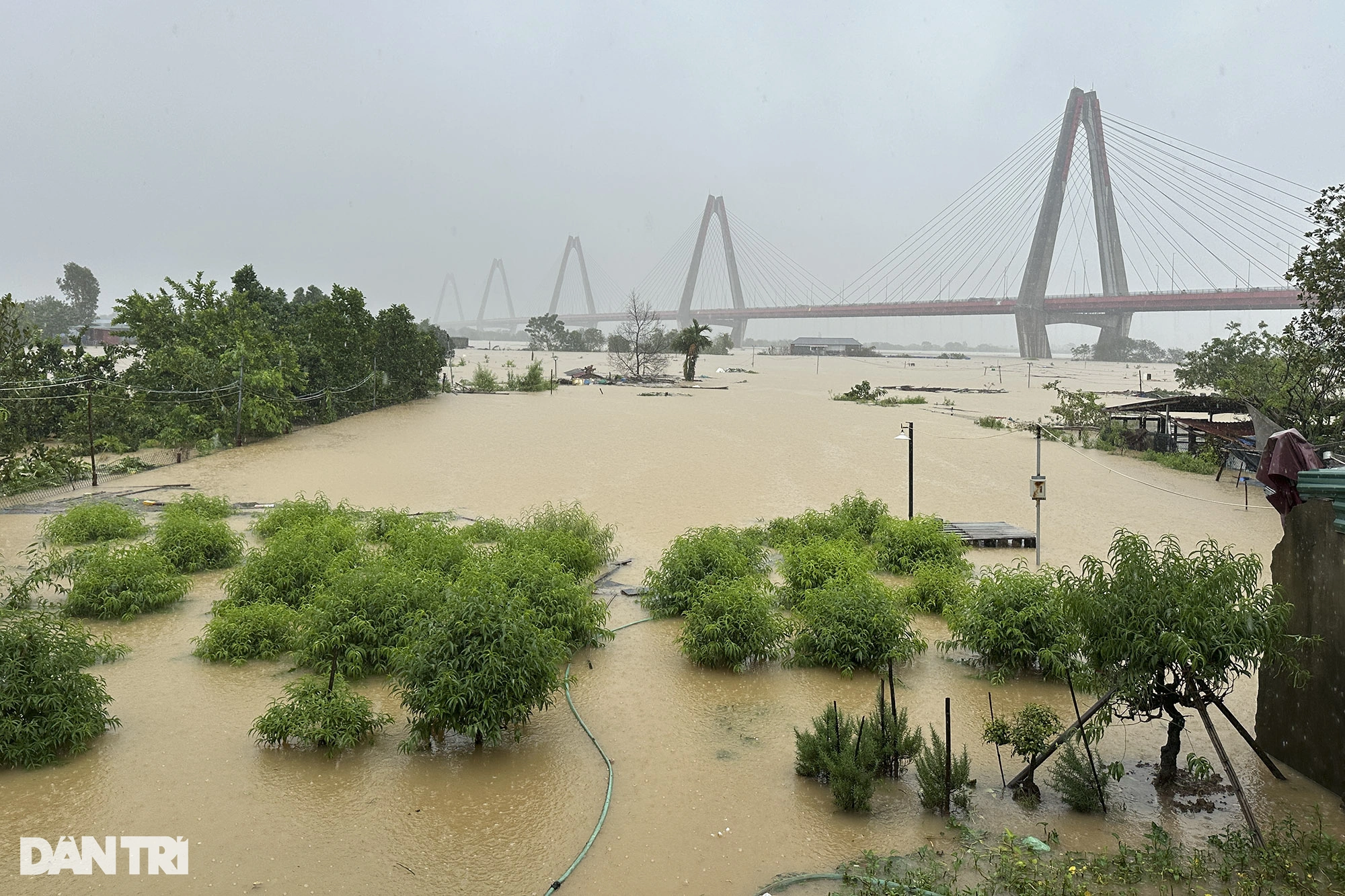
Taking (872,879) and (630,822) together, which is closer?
(872,879)

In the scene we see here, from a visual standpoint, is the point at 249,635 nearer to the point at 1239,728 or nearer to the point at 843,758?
the point at 843,758

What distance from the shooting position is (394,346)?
3459 centimetres

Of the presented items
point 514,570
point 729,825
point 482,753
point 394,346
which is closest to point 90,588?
point 514,570

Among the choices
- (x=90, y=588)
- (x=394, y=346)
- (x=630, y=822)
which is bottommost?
(x=630, y=822)

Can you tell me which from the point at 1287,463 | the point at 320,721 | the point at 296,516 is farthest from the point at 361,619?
the point at 1287,463

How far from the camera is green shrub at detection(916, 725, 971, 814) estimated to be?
5.55m

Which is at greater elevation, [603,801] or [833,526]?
[833,526]

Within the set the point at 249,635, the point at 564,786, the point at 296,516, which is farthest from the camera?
the point at 296,516

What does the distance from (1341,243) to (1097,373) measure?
60.0 meters

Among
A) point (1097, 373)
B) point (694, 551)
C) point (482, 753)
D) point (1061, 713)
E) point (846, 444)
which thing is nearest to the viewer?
point (482, 753)

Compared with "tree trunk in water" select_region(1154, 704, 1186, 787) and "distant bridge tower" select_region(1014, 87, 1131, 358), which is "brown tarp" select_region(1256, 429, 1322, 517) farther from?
"distant bridge tower" select_region(1014, 87, 1131, 358)

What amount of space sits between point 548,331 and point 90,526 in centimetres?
8745

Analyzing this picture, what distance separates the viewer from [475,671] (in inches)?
241

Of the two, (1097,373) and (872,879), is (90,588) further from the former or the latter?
(1097,373)
